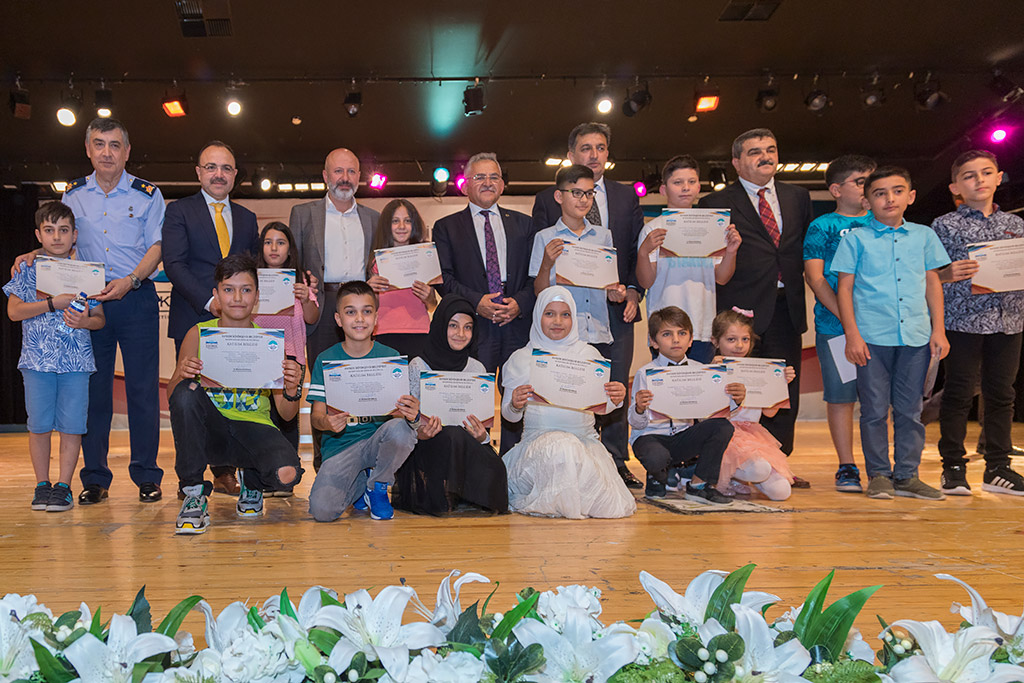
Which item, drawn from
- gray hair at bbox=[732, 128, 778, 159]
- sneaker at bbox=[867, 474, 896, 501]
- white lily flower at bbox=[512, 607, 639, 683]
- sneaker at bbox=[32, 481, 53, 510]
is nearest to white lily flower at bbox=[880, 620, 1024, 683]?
white lily flower at bbox=[512, 607, 639, 683]

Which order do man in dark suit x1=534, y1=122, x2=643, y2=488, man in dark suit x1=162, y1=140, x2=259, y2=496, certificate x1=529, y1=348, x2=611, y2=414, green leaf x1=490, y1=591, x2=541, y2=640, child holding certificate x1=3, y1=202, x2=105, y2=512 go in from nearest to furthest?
green leaf x1=490, y1=591, x2=541, y2=640, certificate x1=529, y1=348, x2=611, y2=414, child holding certificate x1=3, y1=202, x2=105, y2=512, man in dark suit x1=162, y1=140, x2=259, y2=496, man in dark suit x1=534, y1=122, x2=643, y2=488

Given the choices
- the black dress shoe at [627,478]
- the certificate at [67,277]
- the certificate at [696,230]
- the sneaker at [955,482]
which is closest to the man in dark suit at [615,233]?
the black dress shoe at [627,478]

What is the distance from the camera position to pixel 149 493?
152 inches

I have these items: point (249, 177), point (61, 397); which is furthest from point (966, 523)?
point (249, 177)

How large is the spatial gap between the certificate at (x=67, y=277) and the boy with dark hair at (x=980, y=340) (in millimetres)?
4140

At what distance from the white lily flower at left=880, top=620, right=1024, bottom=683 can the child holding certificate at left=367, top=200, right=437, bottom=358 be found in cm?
316

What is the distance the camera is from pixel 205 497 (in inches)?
130

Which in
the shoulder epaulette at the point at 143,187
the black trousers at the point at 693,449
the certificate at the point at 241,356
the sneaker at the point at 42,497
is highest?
the shoulder epaulette at the point at 143,187

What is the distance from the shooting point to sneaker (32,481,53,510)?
3.63 metres

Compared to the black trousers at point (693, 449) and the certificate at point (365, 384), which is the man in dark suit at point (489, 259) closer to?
the black trousers at point (693, 449)

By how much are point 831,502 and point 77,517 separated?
338cm

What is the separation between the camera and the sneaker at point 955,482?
13.1ft

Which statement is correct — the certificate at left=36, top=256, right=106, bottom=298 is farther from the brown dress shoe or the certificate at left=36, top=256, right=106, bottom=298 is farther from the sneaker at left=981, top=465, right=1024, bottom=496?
the sneaker at left=981, top=465, right=1024, bottom=496

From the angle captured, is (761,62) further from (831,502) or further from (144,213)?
(144,213)
